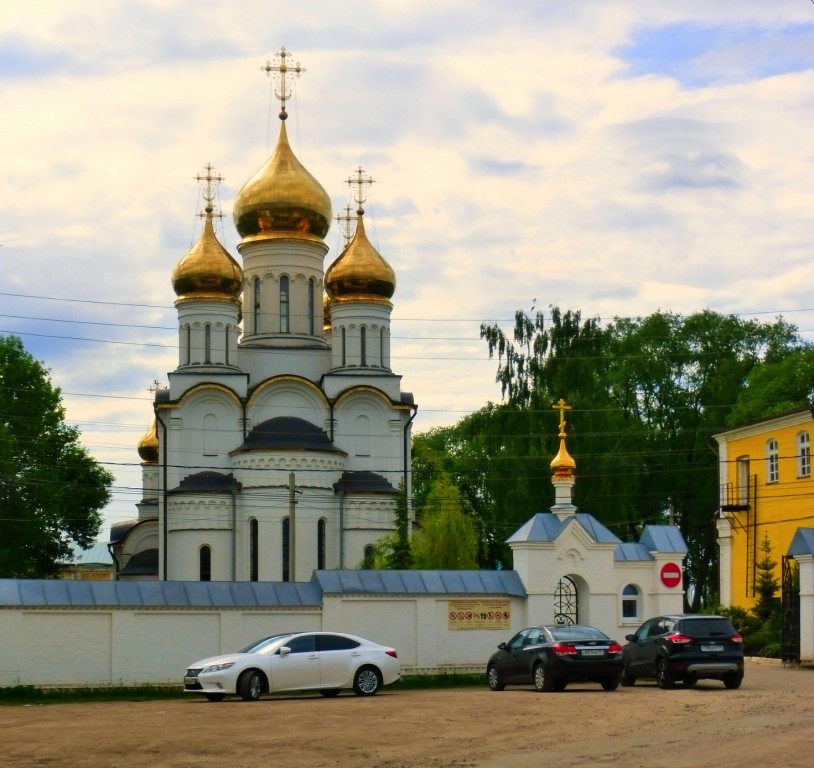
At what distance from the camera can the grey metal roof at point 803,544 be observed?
1103 inches

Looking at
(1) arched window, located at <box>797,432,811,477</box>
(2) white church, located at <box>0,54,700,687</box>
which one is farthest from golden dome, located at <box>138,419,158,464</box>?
(1) arched window, located at <box>797,432,811,477</box>

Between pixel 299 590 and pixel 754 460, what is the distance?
18.9 meters

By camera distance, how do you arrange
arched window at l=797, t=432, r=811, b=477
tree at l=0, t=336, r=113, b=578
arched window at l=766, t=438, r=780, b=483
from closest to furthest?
arched window at l=797, t=432, r=811, b=477, arched window at l=766, t=438, r=780, b=483, tree at l=0, t=336, r=113, b=578

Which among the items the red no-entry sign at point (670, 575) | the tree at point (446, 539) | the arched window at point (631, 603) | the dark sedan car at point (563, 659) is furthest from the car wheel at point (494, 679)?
the tree at point (446, 539)

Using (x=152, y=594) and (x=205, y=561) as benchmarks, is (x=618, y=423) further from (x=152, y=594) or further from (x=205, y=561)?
(x=152, y=594)

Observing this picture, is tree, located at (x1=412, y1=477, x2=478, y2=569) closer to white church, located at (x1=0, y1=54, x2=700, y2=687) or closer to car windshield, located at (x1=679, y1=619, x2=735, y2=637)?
white church, located at (x1=0, y1=54, x2=700, y2=687)

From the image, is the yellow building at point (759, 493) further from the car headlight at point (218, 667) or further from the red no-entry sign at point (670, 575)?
the car headlight at point (218, 667)

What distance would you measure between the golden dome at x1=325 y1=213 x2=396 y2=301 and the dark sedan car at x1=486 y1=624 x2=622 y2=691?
101 feet

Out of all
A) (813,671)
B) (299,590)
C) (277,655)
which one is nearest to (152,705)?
(277,655)

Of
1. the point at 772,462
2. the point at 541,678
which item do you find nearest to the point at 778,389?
the point at 772,462

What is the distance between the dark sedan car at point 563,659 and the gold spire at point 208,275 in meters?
30.8

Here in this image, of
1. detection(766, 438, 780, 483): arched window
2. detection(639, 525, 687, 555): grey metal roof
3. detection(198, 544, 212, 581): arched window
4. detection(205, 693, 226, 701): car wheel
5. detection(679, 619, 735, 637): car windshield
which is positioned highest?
detection(766, 438, 780, 483): arched window

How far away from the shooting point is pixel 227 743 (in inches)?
559

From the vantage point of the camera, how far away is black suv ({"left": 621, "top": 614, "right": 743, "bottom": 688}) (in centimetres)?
2141
